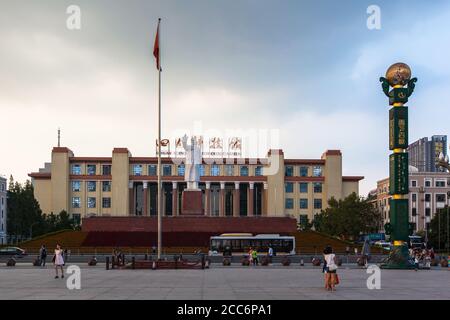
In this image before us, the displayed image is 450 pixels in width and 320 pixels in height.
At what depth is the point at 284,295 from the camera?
74.3 ft

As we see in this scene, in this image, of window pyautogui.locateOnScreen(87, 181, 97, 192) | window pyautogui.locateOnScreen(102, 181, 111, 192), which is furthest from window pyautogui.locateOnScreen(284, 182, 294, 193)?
window pyautogui.locateOnScreen(87, 181, 97, 192)

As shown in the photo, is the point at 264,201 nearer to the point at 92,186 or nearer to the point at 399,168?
the point at 92,186

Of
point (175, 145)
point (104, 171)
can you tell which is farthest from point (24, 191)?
point (175, 145)

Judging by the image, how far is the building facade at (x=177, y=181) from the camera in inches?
5266

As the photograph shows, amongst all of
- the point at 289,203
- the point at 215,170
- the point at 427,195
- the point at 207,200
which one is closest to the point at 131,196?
the point at 207,200

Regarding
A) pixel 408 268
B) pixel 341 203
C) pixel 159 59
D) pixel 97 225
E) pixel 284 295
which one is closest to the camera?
pixel 284 295

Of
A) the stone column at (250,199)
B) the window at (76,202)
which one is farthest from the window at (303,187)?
the window at (76,202)

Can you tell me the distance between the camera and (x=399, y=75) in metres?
46.1

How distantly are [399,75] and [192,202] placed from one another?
5520 centimetres

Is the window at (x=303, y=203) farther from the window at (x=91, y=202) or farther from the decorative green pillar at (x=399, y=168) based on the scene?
the decorative green pillar at (x=399, y=168)

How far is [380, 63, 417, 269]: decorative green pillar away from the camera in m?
45.2
